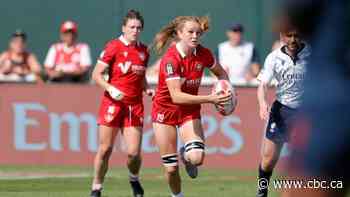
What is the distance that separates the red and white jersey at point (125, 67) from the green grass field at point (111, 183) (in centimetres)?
133

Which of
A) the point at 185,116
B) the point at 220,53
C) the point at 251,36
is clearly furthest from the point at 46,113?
the point at 185,116

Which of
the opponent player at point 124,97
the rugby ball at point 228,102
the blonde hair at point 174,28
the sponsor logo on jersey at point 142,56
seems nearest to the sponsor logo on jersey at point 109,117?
the opponent player at point 124,97

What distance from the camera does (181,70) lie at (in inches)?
454

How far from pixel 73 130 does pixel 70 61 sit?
4.91 feet

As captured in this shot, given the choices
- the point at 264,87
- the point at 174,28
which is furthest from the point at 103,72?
the point at 264,87

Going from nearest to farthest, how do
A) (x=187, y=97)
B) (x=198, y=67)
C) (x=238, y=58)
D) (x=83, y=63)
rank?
(x=187, y=97), (x=198, y=67), (x=83, y=63), (x=238, y=58)

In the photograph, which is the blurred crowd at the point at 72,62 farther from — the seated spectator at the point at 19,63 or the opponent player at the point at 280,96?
the opponent player at the point at 280,96

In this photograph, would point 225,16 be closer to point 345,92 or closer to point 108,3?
point 108,3

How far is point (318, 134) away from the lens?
4.84 metres

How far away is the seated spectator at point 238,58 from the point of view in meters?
19.5

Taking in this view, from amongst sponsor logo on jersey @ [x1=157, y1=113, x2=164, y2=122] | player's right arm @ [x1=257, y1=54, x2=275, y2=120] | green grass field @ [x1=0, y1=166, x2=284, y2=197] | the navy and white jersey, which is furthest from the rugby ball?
green grass field @ [x1=0, y1=166, x2=284, y2=197]

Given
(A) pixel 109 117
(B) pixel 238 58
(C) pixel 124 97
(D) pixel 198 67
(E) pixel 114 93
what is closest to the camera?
(D) pixel 198 67

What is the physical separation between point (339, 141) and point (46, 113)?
1418cm

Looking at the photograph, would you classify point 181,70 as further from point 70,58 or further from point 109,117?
point 70,58
